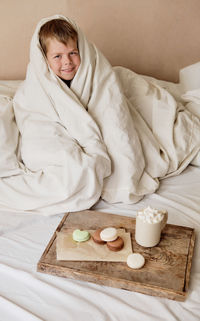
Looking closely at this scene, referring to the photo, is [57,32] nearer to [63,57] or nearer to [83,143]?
[63,57]

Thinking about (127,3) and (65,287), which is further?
(127,3)

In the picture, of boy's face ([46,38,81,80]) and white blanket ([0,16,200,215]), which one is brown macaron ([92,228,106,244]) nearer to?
white blanket ([0,16,200,215])

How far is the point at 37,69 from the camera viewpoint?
1.35 metres

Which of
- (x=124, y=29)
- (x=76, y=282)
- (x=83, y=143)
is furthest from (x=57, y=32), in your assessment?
(x=76, y=282)

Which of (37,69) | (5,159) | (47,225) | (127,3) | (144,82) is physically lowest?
(47,225)

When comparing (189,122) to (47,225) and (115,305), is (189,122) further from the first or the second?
(115,305)

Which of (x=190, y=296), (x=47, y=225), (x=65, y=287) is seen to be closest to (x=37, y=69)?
(x=47, y=225)

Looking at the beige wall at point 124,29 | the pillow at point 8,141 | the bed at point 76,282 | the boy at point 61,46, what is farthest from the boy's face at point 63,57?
the beige wall at point 124,29

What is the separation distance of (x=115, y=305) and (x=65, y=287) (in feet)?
0.45

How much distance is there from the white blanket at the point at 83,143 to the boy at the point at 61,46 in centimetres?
3

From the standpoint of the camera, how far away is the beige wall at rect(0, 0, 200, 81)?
70.6 inches

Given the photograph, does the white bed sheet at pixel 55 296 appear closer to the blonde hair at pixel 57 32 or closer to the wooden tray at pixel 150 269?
the wooden tray at pixel 150 269

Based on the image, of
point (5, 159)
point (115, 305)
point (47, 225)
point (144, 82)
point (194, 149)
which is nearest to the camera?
point (115, 305)

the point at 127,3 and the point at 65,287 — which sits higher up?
the point at 127,3
